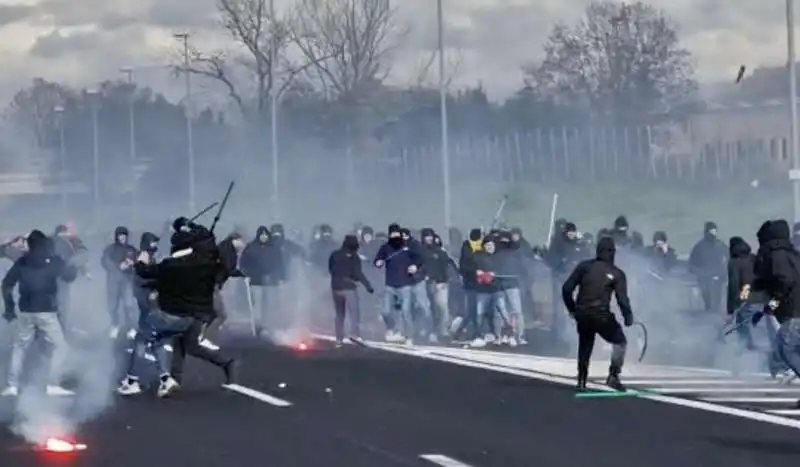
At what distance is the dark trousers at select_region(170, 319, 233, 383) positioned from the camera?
1784 centimetres

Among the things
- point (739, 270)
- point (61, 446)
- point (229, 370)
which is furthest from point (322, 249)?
point (61, 446)

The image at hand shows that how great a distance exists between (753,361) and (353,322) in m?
7.22

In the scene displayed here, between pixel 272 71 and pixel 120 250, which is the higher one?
pixel 272 71

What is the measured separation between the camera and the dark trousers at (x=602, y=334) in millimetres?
17844

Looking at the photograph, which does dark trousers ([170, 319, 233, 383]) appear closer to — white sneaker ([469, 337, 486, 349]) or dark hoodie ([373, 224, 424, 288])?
white sneaker ([469, 337, 486, 349])

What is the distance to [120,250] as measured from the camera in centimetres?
2630

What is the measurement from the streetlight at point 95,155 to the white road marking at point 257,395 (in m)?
25.6

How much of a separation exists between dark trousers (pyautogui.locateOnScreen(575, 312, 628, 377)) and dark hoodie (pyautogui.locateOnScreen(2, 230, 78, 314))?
539cm

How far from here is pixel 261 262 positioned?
2894cm

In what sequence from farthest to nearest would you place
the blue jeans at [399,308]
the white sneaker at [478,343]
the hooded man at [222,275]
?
the blue jeans at [399,308]
the white sneaker at [478,343]
the hooded man at [222,275]

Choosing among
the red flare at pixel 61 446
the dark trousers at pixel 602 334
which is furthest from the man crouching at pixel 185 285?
the dark trousers at pixel 602 334

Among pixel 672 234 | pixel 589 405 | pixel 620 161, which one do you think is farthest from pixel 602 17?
pixel 589 405

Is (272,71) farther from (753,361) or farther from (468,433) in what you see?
(468,433)

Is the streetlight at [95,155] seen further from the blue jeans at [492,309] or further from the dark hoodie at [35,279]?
the dark hoodie at [35,279]
